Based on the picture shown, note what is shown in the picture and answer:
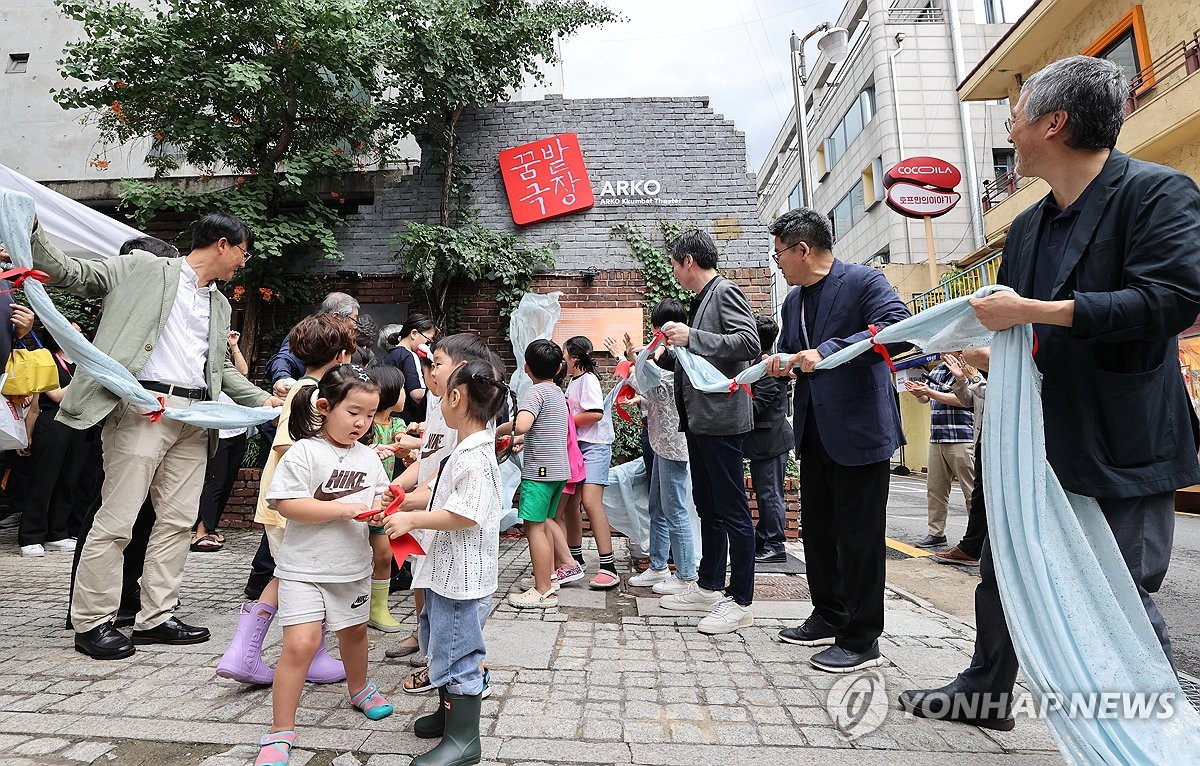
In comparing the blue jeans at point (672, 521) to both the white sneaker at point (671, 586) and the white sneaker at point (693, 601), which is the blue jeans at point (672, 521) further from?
the white sneaker at point (693, 601)

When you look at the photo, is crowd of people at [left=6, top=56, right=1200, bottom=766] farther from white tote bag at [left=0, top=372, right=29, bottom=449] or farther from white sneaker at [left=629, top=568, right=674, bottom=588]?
white tote bag at [left=0, top=372, right=29, bottom=449]

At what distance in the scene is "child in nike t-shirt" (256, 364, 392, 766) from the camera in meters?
2.04

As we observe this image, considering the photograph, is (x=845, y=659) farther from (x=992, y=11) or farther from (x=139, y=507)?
(x=992, y=11)

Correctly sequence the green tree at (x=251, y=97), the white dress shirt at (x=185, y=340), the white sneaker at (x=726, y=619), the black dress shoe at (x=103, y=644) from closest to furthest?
the black dress shoe at (x=103, y=644) < the white dress shirt at (x=185, y=340) < the white sneaker at (x=726, y=619) < the green tree at (x=251, y=97)

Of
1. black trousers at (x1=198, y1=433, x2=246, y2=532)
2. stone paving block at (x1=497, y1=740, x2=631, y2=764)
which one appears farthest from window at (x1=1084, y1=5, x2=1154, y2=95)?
black trousers at (x1=198, y1=433, x2=246, y2=532)

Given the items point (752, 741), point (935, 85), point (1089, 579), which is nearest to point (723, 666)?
point (752, 741)

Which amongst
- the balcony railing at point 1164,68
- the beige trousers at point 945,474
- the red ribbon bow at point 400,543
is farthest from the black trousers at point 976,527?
the balcony railing at point 1164,68

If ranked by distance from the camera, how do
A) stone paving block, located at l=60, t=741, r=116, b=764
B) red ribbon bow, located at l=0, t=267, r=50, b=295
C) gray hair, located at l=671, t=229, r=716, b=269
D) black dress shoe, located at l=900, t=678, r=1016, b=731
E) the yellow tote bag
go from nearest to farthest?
stone paving block, located at l=60, t=741, r=116, b=764
black dress shoe, located at l=900, t=678, r=1016, b=731
red ribbon bow, located at l=0, t=267, r=50, b=295
gray hair, located at l=671, t=229, r=716, b=269
the yellow tote bag

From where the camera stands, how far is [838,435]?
2.79 m

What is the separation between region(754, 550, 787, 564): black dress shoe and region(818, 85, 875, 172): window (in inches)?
776

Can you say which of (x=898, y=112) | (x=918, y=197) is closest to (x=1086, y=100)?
(x=918, y=197)

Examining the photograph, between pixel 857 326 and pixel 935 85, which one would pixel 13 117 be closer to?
pixel 857 326

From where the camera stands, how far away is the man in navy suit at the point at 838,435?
274 centimetres

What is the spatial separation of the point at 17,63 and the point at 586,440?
1329cm
